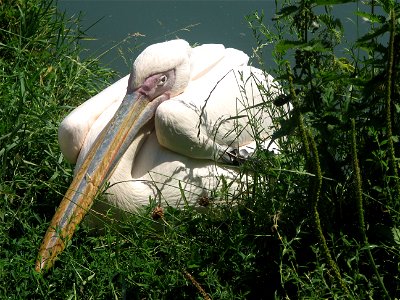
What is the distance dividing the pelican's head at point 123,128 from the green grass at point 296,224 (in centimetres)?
9

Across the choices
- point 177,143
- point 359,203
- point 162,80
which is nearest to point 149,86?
point 162,80

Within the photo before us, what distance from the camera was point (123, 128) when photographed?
475 cm

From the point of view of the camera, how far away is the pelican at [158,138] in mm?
4555

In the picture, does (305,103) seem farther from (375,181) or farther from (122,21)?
(122,21)

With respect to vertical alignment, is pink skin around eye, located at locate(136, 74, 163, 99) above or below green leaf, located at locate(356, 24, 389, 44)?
below

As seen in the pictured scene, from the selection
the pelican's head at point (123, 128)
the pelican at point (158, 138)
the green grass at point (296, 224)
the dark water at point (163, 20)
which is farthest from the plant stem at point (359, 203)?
the dark water at point (163, 20)

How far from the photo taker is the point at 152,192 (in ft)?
15.3

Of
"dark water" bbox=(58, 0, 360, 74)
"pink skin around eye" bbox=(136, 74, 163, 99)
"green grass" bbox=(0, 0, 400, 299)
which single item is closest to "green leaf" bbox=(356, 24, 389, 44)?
"green grass" bbox=(0, 0, 400, 299)

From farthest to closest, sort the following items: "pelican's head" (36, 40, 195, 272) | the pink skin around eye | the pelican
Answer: the pink skin around eye, the pelican, "pelican's head" (36, 40, 195, 272)

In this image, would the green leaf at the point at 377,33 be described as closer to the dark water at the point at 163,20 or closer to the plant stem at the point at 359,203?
the plant stem at the point at 359,203

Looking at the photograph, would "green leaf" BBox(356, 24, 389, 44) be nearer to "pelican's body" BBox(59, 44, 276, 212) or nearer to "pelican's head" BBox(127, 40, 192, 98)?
"pelican's body" BBox(59, 44, 276, 212)

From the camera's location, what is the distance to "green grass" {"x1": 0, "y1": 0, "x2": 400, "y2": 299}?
3580 mm

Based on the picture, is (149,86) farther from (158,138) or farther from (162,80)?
(158,138)

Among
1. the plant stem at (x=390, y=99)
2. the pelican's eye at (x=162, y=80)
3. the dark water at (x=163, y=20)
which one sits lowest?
the dark water at (x=163, y=20)
